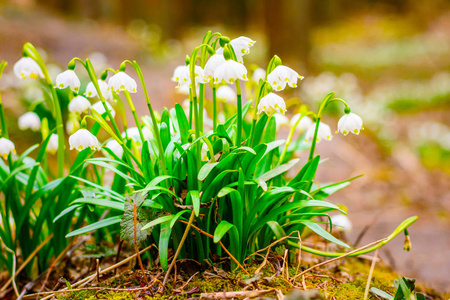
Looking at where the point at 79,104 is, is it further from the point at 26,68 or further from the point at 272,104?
the point at 272,104

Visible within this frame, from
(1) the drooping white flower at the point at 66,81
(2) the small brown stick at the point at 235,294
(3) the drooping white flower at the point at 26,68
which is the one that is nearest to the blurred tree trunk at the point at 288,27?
(3) the drooping white flower at the point at 26,68

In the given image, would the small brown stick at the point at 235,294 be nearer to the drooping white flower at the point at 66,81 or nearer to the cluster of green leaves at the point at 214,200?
the cluster of green leaves at the point at 214,200

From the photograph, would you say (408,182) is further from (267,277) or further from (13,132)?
(13,132)

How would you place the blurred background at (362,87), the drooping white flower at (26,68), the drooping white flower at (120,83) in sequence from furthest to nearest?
the blurred background at (362,87)
the drooping white flower at (26,68)
the drooping white flower at (120,83)

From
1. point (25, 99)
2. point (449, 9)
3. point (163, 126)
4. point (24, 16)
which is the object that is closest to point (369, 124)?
point (25, 99)

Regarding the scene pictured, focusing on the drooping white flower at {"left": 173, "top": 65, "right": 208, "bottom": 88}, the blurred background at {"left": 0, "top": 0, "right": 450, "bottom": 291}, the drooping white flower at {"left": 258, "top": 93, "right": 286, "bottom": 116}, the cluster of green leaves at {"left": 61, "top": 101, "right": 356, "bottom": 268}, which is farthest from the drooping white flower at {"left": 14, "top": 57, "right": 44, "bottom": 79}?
the blurred background at {"left": 0, "top": 0, "right": 450, "bottom": 291}

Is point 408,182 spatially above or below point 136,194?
below

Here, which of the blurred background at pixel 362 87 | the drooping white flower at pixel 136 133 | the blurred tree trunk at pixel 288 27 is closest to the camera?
the drooping white flower at pixel 136 133
